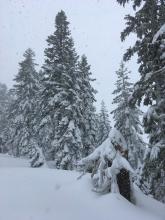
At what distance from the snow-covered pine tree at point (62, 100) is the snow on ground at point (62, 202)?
13955mm

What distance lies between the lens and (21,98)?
3759cm

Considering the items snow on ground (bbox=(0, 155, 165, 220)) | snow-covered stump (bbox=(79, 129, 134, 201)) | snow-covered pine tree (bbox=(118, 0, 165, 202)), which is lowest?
snow on ground (bbox=(0, 155, 165, 220))

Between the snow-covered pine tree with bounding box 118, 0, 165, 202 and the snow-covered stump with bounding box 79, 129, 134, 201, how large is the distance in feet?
3.64

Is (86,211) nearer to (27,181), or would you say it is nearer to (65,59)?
(27,181)

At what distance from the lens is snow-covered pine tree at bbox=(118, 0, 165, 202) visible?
10.6m

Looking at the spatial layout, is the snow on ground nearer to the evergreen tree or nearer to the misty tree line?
the misty tree line

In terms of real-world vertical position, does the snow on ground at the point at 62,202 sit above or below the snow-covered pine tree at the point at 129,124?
below

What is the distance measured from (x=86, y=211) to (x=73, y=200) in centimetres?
68

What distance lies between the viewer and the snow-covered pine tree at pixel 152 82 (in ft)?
34.9

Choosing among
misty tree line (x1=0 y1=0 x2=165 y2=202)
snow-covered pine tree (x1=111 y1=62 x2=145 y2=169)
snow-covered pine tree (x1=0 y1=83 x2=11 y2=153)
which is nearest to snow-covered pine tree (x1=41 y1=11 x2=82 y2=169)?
misty tree line (x1=0 y1=0 x2=165 y2=202)

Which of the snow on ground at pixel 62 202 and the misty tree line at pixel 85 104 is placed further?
the misty tree line at pixel 85 104

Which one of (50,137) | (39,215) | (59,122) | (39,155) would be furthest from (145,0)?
(50,137)

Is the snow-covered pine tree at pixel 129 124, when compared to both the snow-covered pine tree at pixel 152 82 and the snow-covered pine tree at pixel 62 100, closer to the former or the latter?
the snow-covered pine tree at pixel 62 100

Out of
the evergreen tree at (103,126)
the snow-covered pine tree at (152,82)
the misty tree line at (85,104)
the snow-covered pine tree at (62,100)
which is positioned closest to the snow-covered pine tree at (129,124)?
the misty tree line at (85,104)
